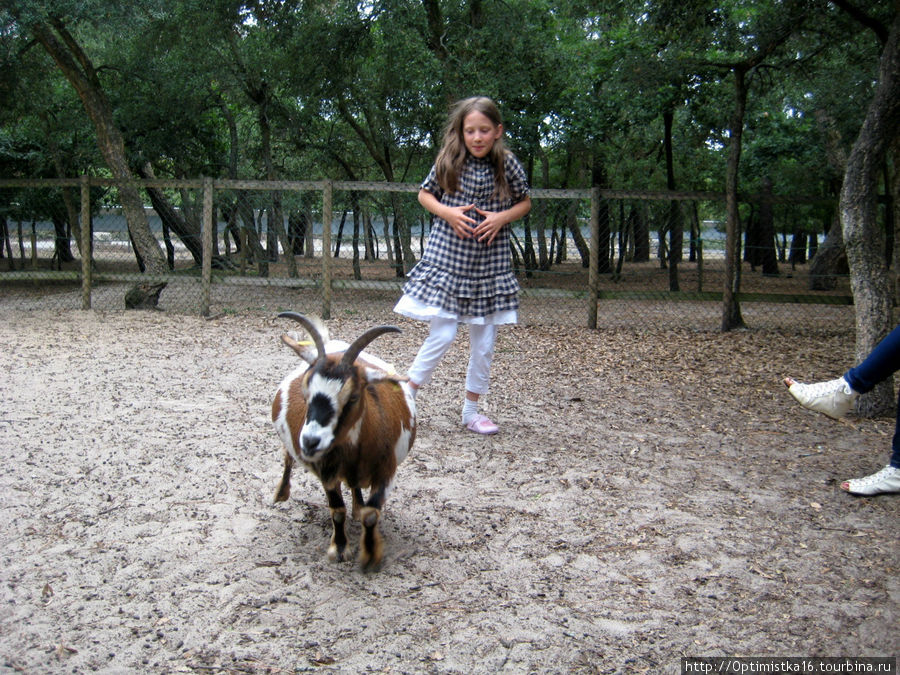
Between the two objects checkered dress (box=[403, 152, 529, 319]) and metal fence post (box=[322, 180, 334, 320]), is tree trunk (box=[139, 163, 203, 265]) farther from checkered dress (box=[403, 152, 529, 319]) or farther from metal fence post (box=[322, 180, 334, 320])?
checkered dress (box=[403, 152, 529, 319])

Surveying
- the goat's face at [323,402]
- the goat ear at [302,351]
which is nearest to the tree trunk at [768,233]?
the goat ear at [302,351]

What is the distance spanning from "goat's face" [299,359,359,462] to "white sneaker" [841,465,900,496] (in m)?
2.77

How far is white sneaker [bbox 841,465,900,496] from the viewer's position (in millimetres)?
3906

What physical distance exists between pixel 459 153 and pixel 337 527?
231 cm

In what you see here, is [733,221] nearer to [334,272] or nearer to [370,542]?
[370,542]

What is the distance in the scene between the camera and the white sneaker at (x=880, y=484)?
3.91 m

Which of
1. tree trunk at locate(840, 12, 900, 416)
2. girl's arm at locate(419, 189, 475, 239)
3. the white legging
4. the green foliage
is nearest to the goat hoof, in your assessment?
the white legging

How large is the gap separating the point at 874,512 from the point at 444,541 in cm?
216

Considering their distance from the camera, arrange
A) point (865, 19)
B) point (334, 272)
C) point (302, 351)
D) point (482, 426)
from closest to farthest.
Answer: point (302, 351)
point (482, 426)
point (865, 19)
point (334, 272)

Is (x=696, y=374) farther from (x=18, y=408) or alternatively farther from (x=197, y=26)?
(x=197, y=26)

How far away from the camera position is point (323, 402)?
9.21 feet

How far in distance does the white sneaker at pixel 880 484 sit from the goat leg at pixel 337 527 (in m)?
2.67

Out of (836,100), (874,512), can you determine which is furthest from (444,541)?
(836,100)

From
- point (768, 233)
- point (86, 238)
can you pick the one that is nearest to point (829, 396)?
point (86, 238)
